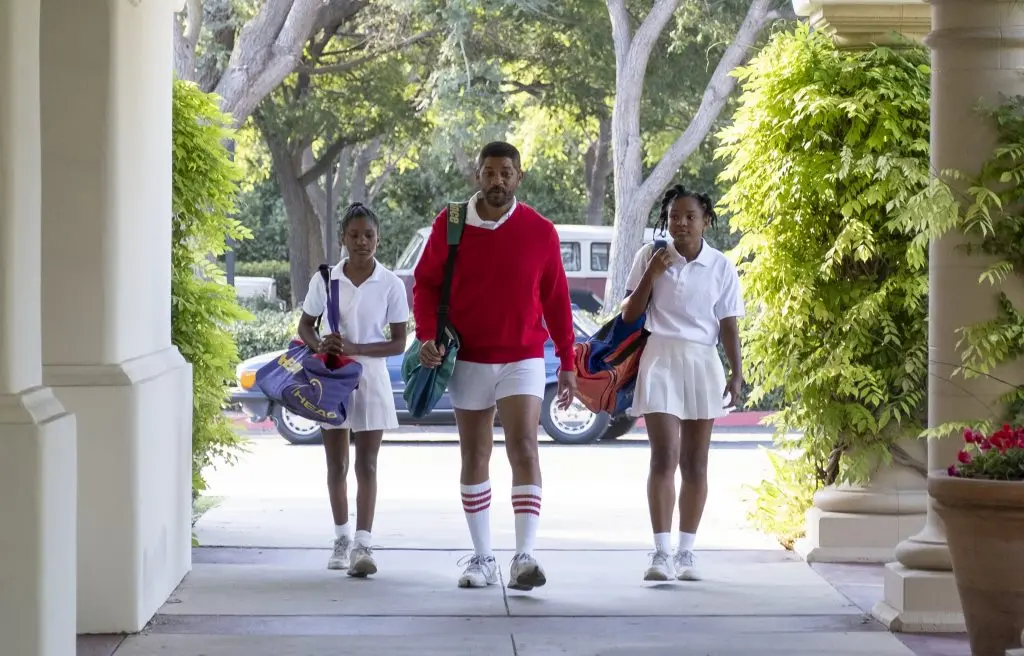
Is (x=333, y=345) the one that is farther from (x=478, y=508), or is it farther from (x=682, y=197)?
(x=682, y=197)

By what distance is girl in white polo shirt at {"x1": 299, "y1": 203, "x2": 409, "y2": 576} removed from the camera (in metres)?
7.67

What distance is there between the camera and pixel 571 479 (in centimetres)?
1320

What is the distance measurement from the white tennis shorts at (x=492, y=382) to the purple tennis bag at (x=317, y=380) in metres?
0.60

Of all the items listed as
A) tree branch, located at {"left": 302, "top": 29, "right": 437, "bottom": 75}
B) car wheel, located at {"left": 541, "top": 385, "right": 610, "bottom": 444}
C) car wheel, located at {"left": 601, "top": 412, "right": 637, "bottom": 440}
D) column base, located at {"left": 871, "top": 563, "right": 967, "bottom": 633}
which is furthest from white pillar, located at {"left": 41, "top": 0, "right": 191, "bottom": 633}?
tree branch, located at {"left": 302, "top": 29, "right": 437, "bottom": 75}

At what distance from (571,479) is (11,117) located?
8936 mm

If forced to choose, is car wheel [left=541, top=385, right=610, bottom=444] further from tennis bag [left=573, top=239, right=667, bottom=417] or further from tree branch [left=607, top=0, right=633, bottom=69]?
tree branch [left=607, top=0, right=633, bottom=69]

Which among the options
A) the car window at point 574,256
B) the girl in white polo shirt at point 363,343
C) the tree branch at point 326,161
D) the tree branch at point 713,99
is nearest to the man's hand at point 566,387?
the girl in white polo shirt at point 363,343

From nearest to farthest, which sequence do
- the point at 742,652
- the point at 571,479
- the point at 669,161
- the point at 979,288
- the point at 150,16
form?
1. the point at 742,652
2. the point at 979,288
3. the point at 150,16
4. the point at 571,479
5. the point at 669,161

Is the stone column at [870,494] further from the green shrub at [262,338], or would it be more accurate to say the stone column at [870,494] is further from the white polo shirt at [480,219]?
the green shrub at [262,338]

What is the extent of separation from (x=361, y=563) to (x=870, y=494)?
9.26ft

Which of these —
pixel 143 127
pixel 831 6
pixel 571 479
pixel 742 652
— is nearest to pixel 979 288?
pixel 742 652

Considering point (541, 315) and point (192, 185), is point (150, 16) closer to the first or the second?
point (192, 185)

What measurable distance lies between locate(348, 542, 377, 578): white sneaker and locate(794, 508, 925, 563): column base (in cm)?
239

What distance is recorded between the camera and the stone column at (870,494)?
27.3ft
